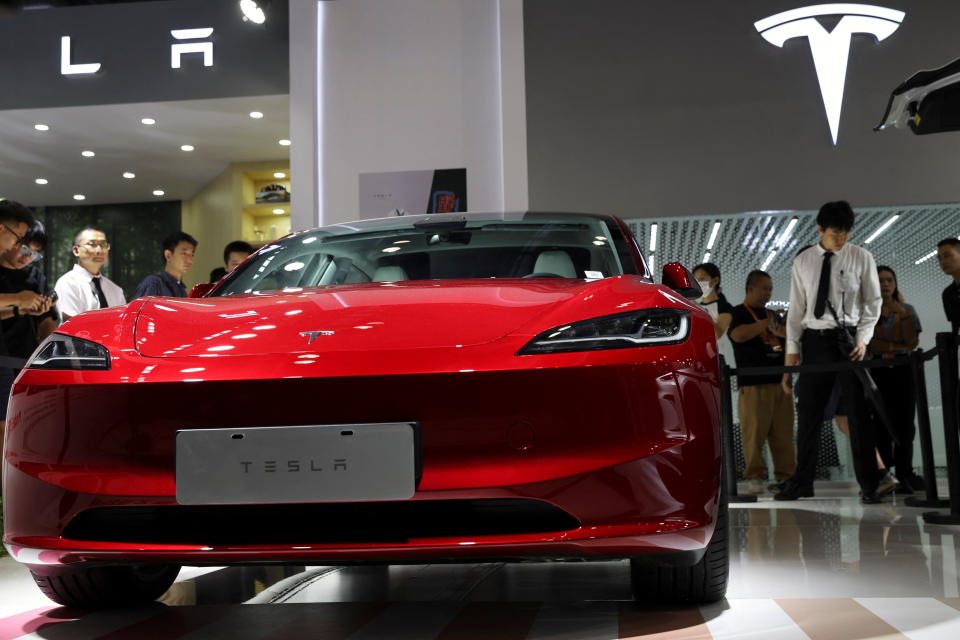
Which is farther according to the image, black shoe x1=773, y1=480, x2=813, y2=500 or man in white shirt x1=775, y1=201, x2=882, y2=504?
black shoe x1=773, y1=480, x2=813, y2=500

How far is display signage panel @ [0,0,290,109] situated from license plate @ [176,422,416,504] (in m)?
7.39

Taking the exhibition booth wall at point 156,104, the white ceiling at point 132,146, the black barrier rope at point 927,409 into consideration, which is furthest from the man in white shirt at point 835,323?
the white ceiling at point 132,146

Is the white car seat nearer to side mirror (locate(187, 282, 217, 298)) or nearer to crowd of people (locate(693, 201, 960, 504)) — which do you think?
side mirror (locate(187, 282, 217, 298))

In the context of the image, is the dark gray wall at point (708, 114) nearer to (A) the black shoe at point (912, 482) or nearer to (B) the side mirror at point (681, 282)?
(A) the black shoe at point (912, 482)

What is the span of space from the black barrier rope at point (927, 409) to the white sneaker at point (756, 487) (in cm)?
61

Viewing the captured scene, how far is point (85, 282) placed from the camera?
18.9 feet

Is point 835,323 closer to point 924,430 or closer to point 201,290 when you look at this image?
point 924,430

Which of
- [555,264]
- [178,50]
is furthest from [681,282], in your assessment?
[178,50]

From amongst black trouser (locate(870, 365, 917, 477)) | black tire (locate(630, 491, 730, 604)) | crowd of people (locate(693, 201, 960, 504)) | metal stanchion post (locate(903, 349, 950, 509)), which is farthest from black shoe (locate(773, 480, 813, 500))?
black tire (locate(630, 491, 730, 604))

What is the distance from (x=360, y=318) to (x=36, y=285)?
3810 mm

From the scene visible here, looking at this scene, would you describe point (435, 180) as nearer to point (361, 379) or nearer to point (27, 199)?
point (361, 379)

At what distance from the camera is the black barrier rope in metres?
4.62

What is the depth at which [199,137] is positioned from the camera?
408 inches

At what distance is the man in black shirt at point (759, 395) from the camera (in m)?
7.28
